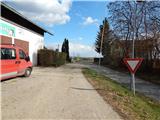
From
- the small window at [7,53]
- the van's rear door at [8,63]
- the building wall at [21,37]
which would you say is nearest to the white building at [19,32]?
the building wall at [21,37]

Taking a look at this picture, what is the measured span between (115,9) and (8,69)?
33.6m

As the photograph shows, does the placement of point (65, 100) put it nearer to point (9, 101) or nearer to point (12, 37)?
point (9, 101)

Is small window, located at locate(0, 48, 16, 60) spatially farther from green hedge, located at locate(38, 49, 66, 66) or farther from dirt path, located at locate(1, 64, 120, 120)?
green hedge, located at locate(38, 49, 66, 66)

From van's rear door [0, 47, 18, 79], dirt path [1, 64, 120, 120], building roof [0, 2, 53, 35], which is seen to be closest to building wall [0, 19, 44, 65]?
building roof [0, 2, 53, 35]

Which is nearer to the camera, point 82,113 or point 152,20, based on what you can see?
point 82,113

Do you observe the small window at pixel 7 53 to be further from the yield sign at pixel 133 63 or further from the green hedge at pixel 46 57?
the green hedge at pixel 46 57

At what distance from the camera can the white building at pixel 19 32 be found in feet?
82.6

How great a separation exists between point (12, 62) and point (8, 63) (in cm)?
55

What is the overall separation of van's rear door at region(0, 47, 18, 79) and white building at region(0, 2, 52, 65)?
8.28 metres

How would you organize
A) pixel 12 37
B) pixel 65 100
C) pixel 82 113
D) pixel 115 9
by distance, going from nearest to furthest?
pixel 82 113
pixel 65 100
pixel 12 37
pixel 115 9

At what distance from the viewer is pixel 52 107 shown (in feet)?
29.3

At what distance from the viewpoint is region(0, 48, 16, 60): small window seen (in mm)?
15108

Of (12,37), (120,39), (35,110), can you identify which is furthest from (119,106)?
(120,39)

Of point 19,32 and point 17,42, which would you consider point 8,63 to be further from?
point 19,32
